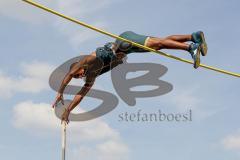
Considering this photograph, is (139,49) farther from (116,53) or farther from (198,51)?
(198,51)

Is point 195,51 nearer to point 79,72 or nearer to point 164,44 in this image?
point 164,44

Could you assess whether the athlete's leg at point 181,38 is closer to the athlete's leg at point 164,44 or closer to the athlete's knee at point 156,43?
the athlete's leg at point 164,44

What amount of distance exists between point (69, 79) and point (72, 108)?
1.11m

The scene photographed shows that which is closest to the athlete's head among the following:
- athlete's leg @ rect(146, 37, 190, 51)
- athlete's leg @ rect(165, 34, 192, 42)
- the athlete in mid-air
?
the athlete in mid-air

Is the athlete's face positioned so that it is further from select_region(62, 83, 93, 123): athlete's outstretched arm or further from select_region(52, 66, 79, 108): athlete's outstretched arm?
select_region(62, 83, 93, 123): athlete's outstretched arm

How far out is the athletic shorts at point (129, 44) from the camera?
12.3 metres

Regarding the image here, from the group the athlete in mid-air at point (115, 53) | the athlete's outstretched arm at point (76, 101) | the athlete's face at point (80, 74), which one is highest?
the athlete in mid-air at point (115, 53)

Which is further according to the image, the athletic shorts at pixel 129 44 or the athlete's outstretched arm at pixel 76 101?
the athlete's outstretched arm at pixel 76 101

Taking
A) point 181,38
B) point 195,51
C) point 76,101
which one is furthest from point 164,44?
point 76,101

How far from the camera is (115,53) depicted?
12.7 meters

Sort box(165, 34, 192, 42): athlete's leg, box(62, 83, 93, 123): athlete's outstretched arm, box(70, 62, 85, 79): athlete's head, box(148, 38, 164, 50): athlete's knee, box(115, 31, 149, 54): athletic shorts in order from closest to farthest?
box(165, 34, 192, 42): athlete's leg, box(148, 38, 164, 50): athlete's knee, box(115, 31, 149, 54): athletic shorts, box(70, 62, 85, 79): athlete's head, box(62, 83, 93, 123): athlete's outstretched arm

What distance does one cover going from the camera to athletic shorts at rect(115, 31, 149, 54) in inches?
484

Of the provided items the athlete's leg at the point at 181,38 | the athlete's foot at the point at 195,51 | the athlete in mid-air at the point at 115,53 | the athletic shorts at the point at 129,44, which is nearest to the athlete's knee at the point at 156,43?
the athlete in mid-air at the point at 115,53

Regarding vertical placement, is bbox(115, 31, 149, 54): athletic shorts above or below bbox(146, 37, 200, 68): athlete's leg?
above
